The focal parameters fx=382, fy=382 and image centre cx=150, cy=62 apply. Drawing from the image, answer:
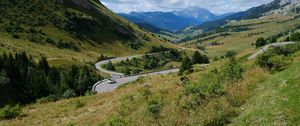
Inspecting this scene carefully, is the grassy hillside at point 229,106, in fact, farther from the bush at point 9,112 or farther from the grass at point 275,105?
the bush at point 9,112

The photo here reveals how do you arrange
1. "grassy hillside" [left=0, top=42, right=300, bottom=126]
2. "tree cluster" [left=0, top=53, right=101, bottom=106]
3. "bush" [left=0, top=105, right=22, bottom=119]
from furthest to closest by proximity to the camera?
"tree cluster" [left=0, top=53, right=101, bottom=106] → "bush" [left=0, top=105, right=22, bottom=119] → "grassy hillside" [left=0, top=42, right=300, bottom=126]

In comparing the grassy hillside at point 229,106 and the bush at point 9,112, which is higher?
the grassy hillside at point 229,106

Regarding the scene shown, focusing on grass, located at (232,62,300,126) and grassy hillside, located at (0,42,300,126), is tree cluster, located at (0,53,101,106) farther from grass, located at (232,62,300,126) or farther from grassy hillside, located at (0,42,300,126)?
grass, located at (232,62,300,126)

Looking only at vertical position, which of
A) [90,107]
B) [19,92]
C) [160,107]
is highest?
[160,107]

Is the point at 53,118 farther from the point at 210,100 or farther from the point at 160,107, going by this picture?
the point at 210,100

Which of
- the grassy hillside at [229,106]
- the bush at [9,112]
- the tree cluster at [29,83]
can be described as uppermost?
the grassy hillside at [229,106]

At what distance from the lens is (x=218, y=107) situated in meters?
18.5

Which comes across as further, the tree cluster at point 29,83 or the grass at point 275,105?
the tree cluster at point 29,83

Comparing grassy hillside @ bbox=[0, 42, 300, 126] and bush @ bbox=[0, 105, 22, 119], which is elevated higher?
grassy hillside @ bbox=[0, 42, 300, 126]

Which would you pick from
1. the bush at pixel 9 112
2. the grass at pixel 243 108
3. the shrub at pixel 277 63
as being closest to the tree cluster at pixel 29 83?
the bush at pixel 9 112

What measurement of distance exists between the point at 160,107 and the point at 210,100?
2.80 m

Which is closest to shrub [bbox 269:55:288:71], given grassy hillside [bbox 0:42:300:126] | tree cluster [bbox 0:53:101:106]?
grassy hillside [bbox 0:42:300:126]

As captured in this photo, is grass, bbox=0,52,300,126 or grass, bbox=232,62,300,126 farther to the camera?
grass, bbox=0,52,300,126

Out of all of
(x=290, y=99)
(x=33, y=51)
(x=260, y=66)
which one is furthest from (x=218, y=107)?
(x=33, y=51)
